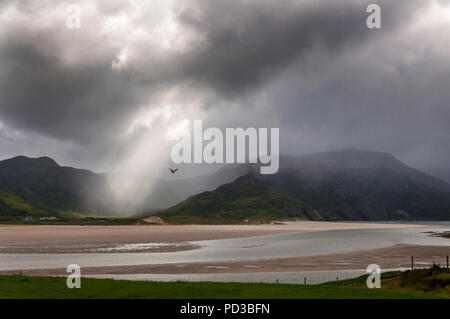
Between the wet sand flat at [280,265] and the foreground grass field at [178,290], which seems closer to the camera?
the foreground grass field at [178,290]

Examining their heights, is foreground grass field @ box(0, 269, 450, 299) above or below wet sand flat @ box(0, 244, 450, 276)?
above

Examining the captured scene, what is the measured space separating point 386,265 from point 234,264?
29.5 metres

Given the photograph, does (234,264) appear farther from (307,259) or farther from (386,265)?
(386,265)

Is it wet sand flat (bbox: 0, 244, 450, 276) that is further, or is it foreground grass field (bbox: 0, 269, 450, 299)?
wet sand flat (bbox: 0, 244, 450, 276)

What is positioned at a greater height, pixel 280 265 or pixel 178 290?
pixel 178 290

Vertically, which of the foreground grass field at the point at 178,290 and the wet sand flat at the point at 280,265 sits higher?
the foreground grass field at the point at 178,290

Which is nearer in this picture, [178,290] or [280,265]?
[178,290]
